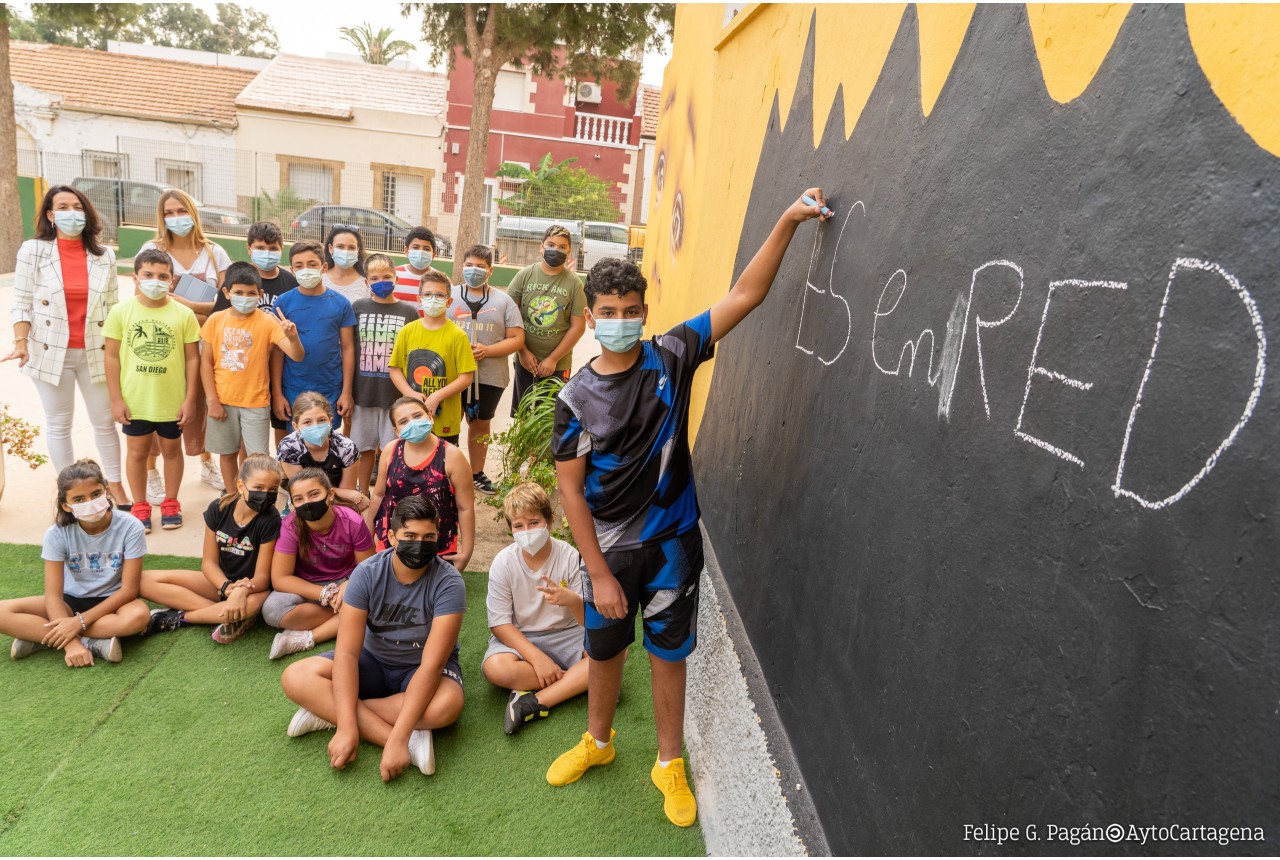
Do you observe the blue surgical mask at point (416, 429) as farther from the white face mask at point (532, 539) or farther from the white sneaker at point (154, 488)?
the white sneaker at point (154, 488)

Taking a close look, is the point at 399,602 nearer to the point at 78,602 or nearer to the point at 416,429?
the point at 416,429

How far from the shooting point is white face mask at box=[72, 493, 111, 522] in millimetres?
3793

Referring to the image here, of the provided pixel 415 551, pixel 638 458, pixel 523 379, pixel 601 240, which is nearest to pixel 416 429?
pixel 415 551

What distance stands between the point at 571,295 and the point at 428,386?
1.49 metres

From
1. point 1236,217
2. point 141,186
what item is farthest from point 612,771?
point 141,186

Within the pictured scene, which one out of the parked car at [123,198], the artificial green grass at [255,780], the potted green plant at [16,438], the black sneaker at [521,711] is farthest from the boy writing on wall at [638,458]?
the parked car at [123,198]

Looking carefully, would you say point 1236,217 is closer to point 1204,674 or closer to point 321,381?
point 1204,674

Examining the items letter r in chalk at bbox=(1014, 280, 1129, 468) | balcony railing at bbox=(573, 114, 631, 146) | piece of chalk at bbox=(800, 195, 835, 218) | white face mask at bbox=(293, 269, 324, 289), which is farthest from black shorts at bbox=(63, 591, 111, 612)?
balcony railing at bbox=(573, 114, 631, 146)

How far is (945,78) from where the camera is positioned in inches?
73.5

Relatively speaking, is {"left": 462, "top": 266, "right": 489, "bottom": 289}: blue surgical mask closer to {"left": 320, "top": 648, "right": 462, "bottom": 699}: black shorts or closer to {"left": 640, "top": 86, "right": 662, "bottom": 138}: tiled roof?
{"left": 320, "top": 648, "right": 462, "bottom": 699}: black shorts

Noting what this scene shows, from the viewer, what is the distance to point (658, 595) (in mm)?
2814

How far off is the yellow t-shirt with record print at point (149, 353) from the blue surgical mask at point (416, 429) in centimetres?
171

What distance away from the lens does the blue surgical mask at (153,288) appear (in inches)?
191

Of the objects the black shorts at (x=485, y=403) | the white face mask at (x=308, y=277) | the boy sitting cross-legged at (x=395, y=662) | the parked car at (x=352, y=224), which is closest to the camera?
the boy sitting cross-legged at (x=395, y=662)
